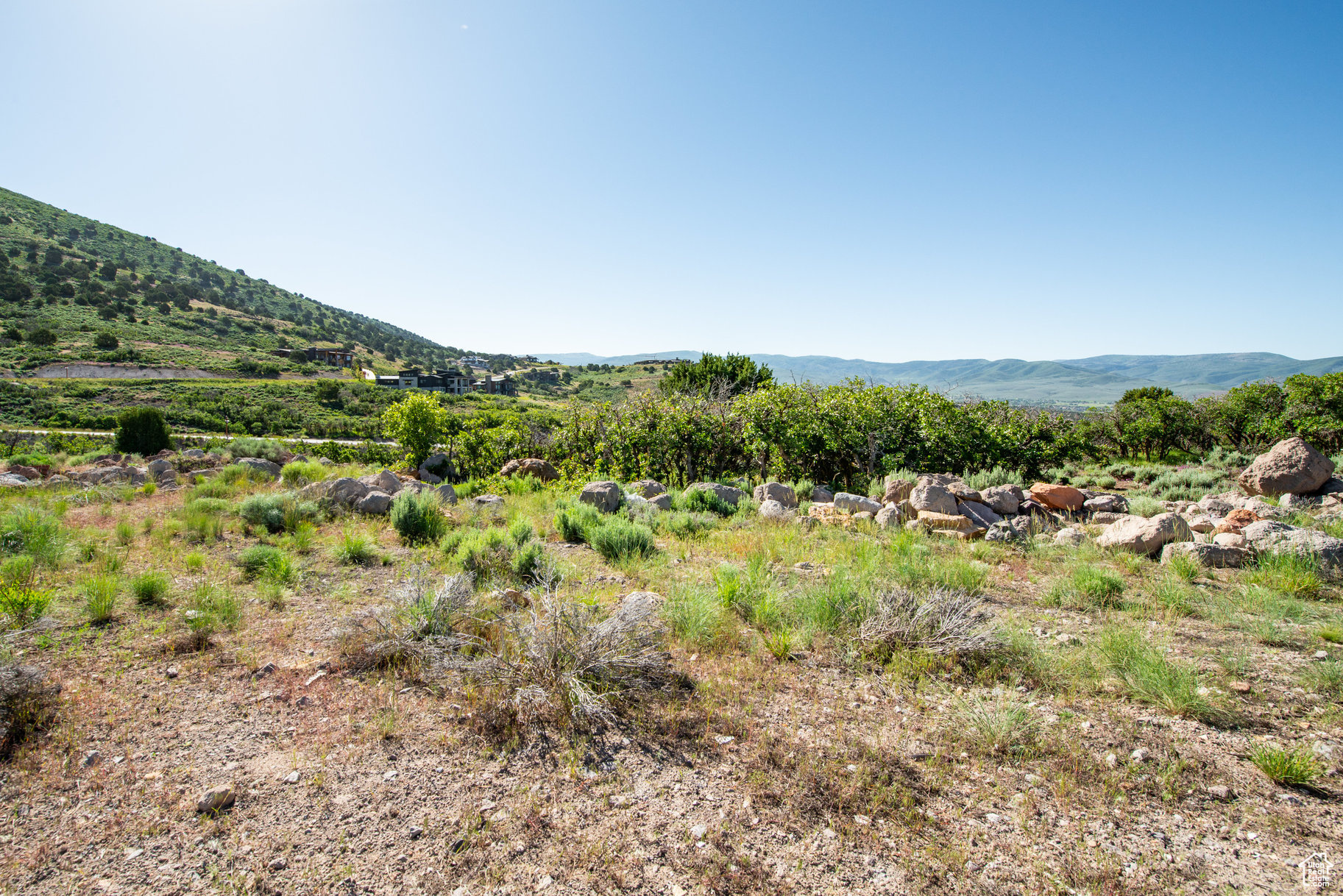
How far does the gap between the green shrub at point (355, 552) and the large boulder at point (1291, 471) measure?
12.4 m

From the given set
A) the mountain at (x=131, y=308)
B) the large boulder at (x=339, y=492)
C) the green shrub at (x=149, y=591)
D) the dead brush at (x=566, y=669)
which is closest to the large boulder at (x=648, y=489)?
the large boulder at (x=339, y=492)

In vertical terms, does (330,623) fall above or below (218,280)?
below

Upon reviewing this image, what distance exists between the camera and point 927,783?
2.64 m

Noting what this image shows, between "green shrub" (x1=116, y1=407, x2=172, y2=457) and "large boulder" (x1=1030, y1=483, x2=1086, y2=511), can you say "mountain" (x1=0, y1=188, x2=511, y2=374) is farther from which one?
"large boulder" (x1=1030, y1=483, x2=1086, y2=511)

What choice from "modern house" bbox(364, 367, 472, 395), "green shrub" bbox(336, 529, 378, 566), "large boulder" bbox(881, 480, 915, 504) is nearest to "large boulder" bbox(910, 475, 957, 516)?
"large boulder" bbox(881, 480, 915, 504)

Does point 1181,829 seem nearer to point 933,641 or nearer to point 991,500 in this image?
point 933,641

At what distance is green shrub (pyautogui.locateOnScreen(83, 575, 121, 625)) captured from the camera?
4270mm

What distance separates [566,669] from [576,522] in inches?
142

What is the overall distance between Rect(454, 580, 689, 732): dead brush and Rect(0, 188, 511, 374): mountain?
70557 millimetres

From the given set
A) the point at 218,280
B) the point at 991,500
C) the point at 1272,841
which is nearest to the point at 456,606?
the point at 1272,841

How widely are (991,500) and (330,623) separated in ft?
26.3

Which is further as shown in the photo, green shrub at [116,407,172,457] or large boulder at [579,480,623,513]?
green shrub at [116,407,172,457]

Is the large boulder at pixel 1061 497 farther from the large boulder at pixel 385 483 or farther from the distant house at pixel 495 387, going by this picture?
the distant house at pixel 495 387

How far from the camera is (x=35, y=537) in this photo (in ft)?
18.6
